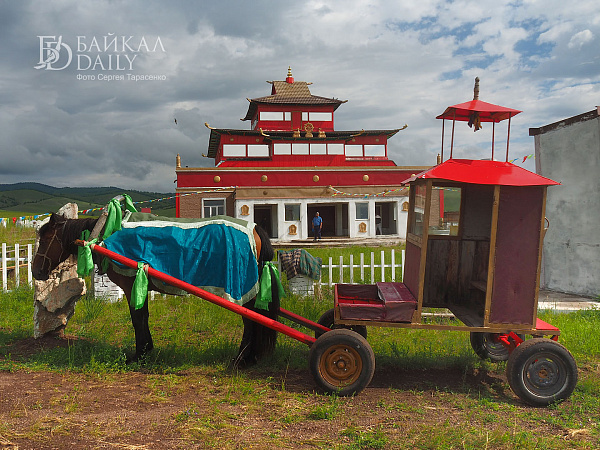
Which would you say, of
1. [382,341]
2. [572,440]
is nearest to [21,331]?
[382,341]

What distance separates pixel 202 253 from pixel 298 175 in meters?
19.2

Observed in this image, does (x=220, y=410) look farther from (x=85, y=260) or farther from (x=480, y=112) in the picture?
(x=480, y=112)

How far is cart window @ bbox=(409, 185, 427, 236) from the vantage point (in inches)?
185

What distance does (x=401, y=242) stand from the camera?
21.3 metres

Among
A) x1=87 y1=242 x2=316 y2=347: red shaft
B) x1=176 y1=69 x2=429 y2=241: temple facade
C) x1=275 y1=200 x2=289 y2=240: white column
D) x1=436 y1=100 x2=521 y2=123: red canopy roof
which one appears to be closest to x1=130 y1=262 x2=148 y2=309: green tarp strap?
x1=87 y1=242 x2=316 y2=347: red shaft

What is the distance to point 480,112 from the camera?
4.84 metres

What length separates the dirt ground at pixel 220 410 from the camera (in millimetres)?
3469

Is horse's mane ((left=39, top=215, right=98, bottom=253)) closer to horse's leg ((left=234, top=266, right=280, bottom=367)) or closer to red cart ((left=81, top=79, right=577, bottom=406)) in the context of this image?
red cart ((left=81, top=79, right=577, bottom=406))

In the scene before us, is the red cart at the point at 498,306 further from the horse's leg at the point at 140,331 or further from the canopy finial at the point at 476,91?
the horse's leg at the point at 140,331

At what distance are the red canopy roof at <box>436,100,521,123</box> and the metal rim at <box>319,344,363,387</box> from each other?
269cm

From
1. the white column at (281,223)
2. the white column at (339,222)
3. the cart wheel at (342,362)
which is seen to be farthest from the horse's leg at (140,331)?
the white column at (339,222)

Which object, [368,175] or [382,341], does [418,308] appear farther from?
[368,175]

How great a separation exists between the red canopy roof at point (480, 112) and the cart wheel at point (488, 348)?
8.12 feet

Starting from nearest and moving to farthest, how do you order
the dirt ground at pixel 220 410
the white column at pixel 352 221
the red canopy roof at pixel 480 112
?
the dirt ground at pixel 220 410
the red canopy roof at pixel 480 112
the white column at pixel 352 221
